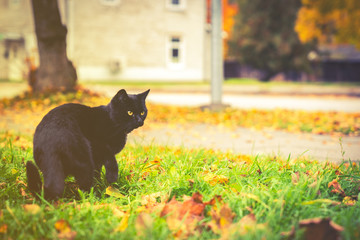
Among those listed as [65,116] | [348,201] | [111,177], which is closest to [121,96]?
[65,116]

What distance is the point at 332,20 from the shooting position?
17.5m

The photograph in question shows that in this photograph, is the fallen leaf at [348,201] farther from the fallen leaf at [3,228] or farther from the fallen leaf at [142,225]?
the fallen leaf at [3,228]

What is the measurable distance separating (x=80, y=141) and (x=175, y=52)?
2084cm

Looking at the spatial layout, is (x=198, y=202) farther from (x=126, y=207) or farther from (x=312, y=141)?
(x=312, y=141)

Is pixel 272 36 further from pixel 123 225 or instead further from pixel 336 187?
pixel 123 225

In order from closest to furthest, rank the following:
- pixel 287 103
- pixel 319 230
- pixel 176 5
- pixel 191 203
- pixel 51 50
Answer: pixel 319 230 < pixel 191 203 < pixel 51 50 < pixel 287 103 < pixel 176 5

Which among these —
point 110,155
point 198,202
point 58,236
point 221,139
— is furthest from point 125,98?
point 221,139

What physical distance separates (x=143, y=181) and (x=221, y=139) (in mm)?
2748

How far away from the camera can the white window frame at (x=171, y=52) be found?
2220cm

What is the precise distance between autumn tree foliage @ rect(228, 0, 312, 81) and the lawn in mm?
23263

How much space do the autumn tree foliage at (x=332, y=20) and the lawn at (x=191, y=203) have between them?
15383mm

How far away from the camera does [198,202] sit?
7.02 ft

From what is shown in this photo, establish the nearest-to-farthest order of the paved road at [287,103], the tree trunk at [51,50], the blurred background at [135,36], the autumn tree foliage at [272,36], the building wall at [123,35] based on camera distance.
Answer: the tree trunk at [51,50], the paved road at [287,103], the blurred background at [135,36], the building wall at [123,35], the autumn tree foliage at [272,36]

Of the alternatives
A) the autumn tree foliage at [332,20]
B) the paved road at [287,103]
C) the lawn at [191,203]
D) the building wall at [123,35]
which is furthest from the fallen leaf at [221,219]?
the building wall at [123,35]
